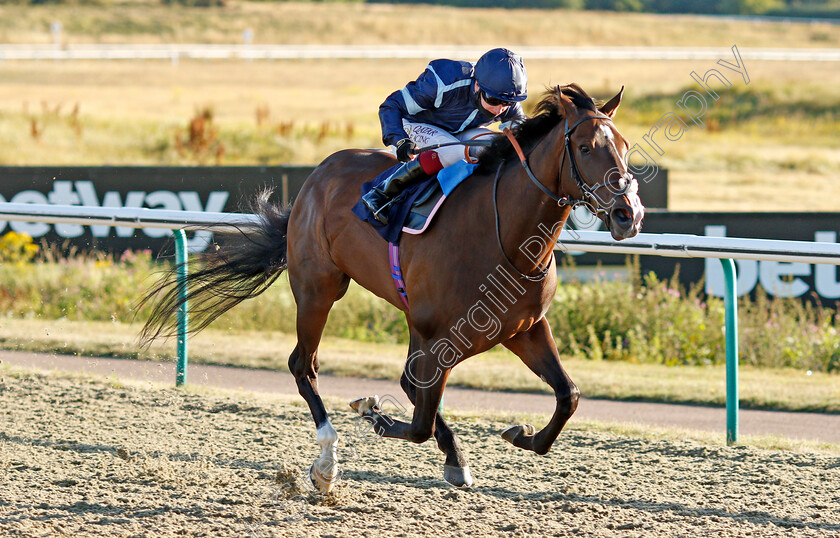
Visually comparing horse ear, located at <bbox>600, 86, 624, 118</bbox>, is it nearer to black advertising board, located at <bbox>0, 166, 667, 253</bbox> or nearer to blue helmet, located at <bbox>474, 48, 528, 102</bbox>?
blue helmet, located at <bbox>474, 48, 528, 102</bbox>

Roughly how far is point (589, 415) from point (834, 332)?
2.76 meters

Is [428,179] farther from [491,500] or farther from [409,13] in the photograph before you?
[409,13]

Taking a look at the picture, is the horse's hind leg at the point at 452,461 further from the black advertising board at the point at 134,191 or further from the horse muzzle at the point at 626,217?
the black advertising board at the point at 134,191

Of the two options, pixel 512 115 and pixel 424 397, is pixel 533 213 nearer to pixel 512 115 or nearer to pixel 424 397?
pixel 512 115

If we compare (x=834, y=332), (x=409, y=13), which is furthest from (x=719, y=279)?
(x=409, y=13)

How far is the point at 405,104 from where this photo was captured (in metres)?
4.36

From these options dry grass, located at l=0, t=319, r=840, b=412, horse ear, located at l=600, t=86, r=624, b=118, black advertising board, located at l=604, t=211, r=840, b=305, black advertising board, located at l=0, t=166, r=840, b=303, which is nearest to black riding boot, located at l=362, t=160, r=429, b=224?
horse ear, located at l=600, t=86, r=624, b=118

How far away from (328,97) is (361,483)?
23.2 meters

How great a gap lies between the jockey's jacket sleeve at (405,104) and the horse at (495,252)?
0.37 m

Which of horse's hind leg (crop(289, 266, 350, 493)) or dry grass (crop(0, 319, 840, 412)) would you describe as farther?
dry grass (crop(0, 319, 840, 412))

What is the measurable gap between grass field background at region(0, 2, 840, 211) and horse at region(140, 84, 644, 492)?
5043 mm

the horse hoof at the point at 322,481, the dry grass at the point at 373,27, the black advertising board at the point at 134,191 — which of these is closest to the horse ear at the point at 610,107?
the horse hoof at the point at 322,481

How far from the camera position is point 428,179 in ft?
13.7

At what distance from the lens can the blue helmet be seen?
151 inches
